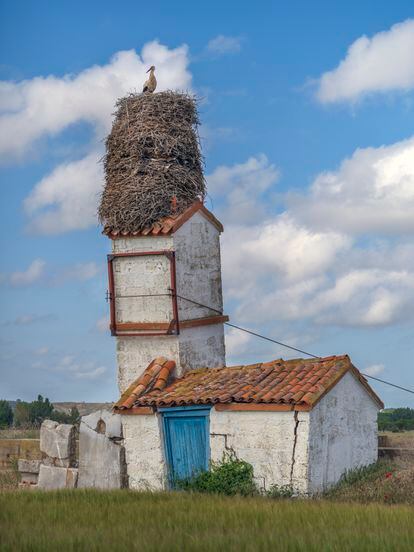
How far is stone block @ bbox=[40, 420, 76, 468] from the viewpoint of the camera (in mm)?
19703

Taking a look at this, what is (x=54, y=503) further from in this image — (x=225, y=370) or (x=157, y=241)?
(x=157, y=241)

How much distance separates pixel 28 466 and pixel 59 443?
4.10ft

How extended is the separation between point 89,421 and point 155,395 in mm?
1775

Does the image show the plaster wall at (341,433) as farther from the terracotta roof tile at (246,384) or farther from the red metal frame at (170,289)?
the red metal frame at (170,289)

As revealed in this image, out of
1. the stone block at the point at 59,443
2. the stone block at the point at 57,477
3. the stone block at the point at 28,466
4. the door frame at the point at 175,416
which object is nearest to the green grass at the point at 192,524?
the door frame at the point at 175,416

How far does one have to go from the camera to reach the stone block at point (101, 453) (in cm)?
1869

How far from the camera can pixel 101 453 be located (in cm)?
1894

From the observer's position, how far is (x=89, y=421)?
63.4ft

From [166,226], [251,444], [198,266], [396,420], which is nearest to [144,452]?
[251,444]

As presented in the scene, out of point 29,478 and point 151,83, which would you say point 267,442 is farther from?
point 151,83

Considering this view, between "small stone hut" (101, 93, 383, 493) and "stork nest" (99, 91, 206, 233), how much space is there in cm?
3

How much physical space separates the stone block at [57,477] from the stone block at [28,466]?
0.35 metres

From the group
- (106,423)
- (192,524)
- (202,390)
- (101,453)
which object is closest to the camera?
(192,524)

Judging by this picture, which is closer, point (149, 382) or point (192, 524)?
point (192, 524)
